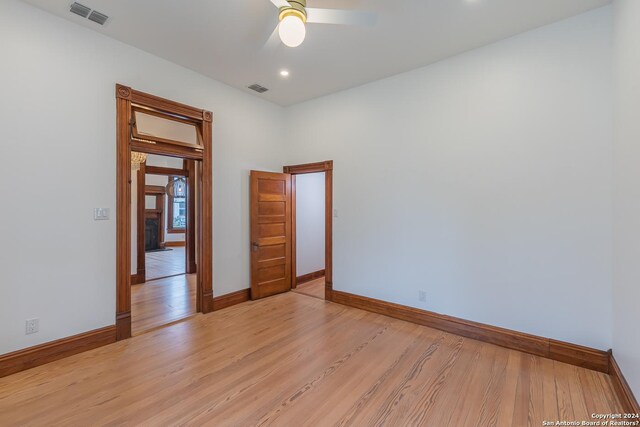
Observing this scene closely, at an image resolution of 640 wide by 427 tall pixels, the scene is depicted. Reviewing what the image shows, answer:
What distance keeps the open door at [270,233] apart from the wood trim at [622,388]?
403 centimetres

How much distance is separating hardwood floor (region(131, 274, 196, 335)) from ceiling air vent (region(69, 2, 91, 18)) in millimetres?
3320

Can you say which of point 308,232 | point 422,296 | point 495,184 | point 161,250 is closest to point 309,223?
point 308,232

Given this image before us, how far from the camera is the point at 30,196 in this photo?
256 centimetres

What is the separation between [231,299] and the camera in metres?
4.24

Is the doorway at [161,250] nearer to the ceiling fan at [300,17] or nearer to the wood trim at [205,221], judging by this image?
the wood trim at [205,221]

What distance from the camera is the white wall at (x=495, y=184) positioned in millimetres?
2582

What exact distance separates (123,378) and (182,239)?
9.59 m

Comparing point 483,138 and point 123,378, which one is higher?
point 483,138

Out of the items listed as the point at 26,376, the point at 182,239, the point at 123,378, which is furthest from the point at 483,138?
the point at 182,239

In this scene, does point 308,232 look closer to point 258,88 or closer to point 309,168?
point 309,168

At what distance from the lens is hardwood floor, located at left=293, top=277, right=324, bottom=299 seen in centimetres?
484

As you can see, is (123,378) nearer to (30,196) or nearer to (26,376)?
(26,376)

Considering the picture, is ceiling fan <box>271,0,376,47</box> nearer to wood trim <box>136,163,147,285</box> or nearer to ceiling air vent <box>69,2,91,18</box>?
ceiling air vent <box>69,2,91,18</box>

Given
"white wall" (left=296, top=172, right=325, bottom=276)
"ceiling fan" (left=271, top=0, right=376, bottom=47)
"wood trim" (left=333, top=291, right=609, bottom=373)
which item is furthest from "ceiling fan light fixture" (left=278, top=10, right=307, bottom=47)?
"white wall" (left=296, top=172, right=325, bottom=276)
